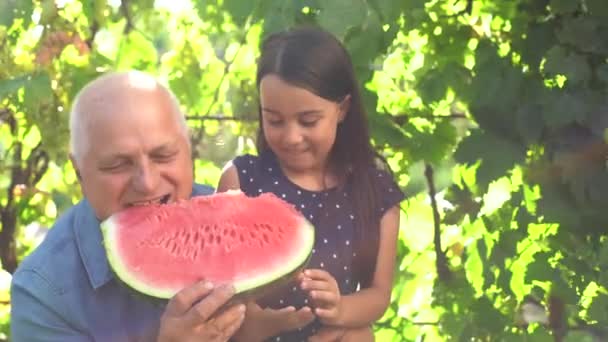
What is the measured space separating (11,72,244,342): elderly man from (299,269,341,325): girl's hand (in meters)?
0.16

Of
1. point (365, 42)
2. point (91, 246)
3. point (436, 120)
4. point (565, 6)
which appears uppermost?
point (565, 6)

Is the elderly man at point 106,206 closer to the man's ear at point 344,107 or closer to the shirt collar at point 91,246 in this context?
the shirt collar at point 91,246

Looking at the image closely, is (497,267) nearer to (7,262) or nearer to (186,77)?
(186,77)

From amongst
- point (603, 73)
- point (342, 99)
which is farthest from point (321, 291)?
point (603, 73)

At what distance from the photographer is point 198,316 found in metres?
1.53

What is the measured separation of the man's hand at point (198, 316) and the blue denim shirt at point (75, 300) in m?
0.17

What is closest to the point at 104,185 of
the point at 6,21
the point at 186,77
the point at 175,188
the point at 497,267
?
the point at 175,188

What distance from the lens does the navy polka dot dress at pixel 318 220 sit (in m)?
2.03

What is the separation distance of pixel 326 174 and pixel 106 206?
0.51m

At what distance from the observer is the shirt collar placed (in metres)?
1.76

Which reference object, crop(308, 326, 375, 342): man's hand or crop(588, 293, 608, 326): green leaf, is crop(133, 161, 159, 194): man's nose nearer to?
crop(308, 326, 375, 342): man's hand

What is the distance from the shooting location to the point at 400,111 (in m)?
2.88

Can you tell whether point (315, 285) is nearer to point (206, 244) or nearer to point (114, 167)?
point (206, 244)

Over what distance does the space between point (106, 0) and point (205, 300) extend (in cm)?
150
